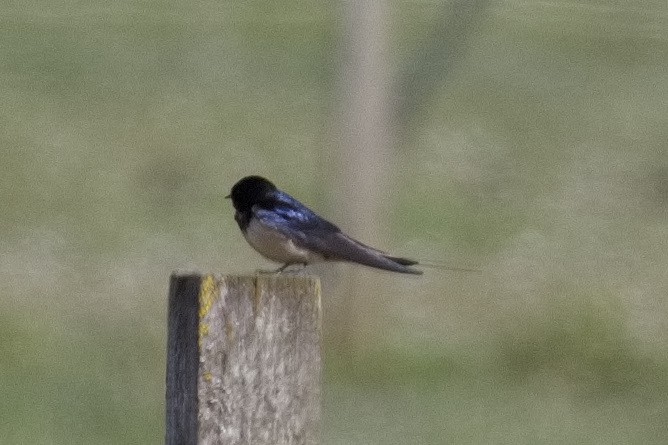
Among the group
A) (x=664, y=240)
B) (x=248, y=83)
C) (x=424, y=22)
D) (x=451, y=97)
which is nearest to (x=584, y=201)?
(x=664, y=240)

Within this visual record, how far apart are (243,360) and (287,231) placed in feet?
6.67

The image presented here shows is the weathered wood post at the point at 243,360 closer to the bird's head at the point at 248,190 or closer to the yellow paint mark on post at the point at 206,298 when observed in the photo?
the yellow paint mark on post at the point at 206,298

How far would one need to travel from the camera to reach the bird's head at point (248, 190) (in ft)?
17.5

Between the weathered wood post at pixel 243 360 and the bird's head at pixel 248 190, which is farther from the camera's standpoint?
the bird's head at pixel 248 190

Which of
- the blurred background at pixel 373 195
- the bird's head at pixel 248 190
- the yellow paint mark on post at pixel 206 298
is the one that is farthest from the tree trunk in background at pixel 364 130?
the yellow paint mark on post at pixel 206 298

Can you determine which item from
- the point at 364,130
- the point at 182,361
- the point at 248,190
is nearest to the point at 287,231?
the point at 248,190

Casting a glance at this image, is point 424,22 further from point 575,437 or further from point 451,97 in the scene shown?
point 575,437

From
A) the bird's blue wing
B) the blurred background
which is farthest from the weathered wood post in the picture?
the blurred background

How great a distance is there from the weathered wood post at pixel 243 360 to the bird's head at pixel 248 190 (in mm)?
2160

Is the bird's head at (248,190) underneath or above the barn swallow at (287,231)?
above

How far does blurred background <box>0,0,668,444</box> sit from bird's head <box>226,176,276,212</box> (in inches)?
73.1

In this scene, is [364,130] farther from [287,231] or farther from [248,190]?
[287,231]

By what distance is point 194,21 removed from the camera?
624 inches

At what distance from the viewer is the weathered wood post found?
3023mm
